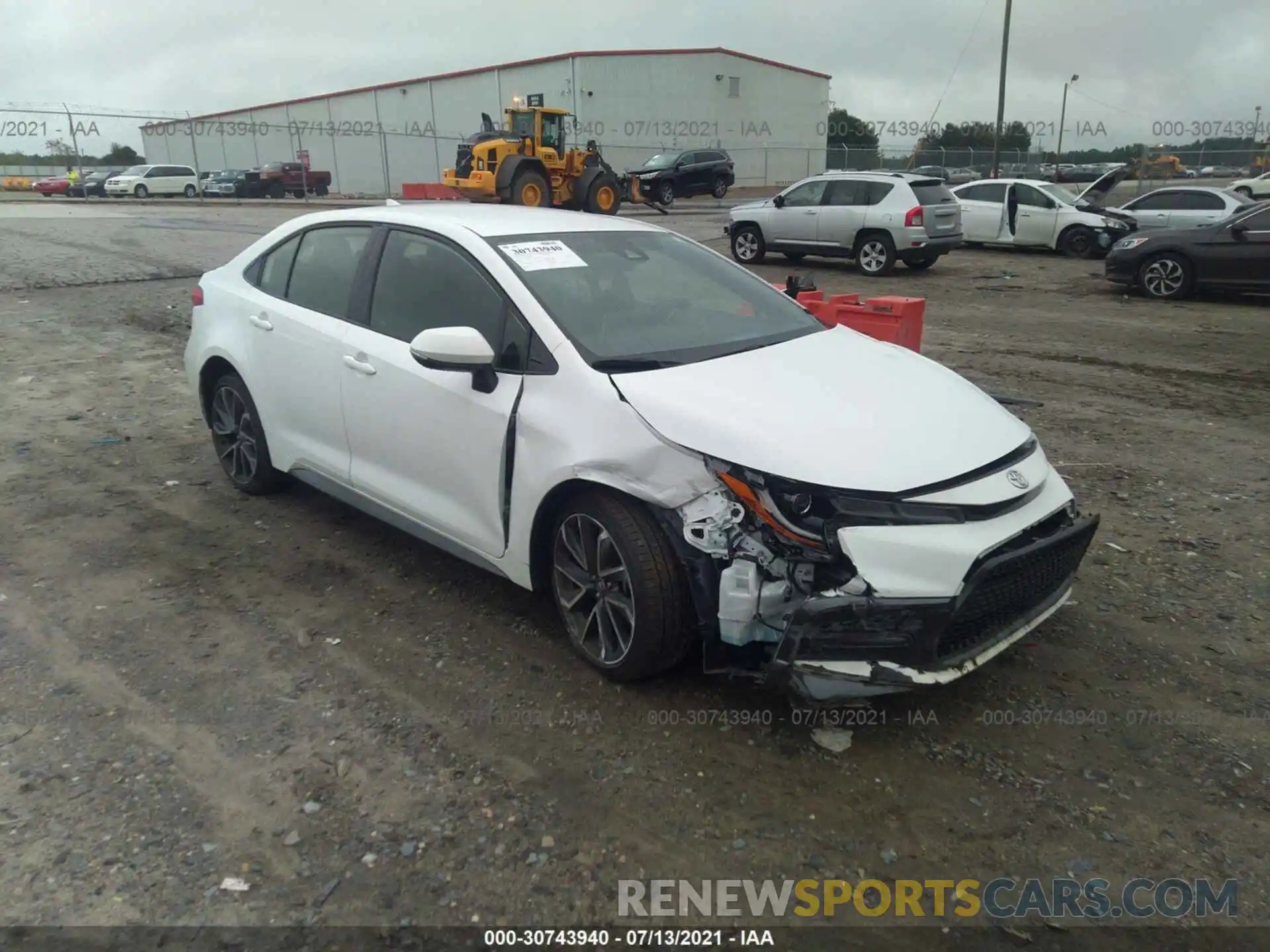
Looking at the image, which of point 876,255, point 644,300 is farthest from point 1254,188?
point 644,300

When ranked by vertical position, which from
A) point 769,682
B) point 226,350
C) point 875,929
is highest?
point 226,350

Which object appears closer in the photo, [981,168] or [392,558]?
[392,558]

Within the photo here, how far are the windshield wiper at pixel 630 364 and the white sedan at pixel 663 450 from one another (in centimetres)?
1

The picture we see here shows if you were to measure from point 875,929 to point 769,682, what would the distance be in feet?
2.48

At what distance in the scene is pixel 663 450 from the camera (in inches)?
122

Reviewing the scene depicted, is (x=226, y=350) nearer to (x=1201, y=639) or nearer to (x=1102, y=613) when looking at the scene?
(x=1102, y=613)

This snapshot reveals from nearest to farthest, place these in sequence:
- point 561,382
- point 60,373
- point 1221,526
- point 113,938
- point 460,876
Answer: point 113,938 → point 460,876 → point 561,382 → point 1221,526 → point 60,373

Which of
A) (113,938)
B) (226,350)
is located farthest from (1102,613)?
(226,350)

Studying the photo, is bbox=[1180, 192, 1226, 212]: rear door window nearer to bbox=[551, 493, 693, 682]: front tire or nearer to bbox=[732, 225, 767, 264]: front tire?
bbox=[732, 225, 767, 264]: front tire

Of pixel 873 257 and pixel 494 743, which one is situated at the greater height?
pixel 873 257

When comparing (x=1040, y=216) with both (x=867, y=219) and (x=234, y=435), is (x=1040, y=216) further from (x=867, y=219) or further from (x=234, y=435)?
(x=234, y=435)

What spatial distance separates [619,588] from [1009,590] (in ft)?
4.30

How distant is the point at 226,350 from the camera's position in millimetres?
5086

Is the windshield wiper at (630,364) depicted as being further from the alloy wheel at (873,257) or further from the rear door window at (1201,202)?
the rear door window at (1201,202)
